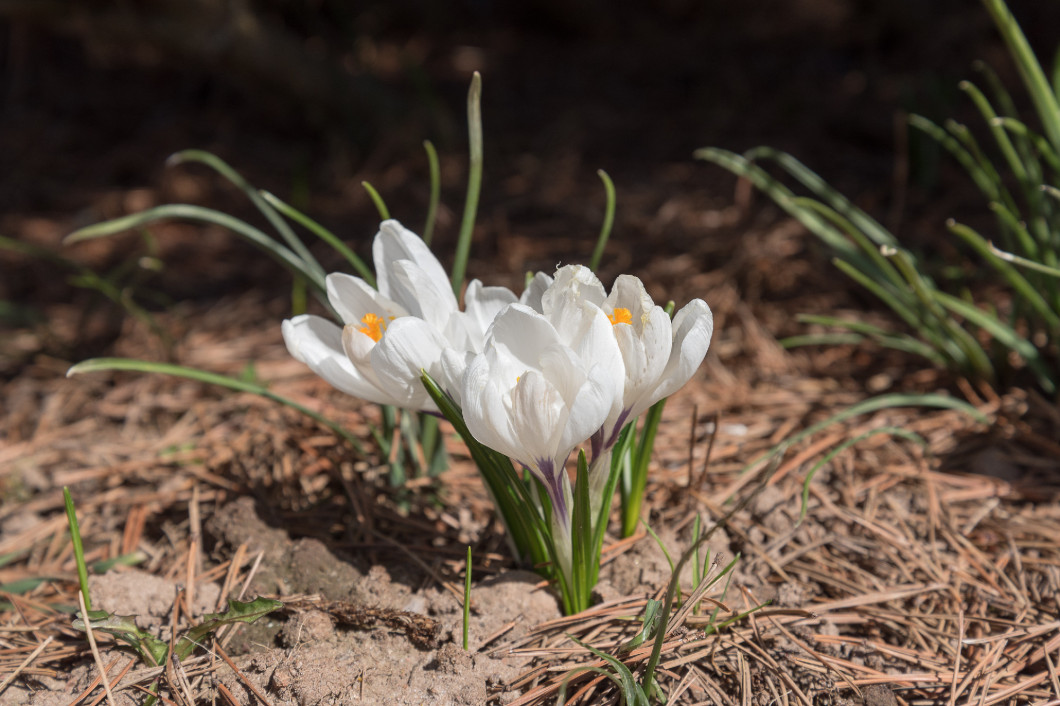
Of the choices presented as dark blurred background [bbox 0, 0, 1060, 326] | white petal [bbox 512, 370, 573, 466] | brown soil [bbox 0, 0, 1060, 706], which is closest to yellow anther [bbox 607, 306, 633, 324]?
white petal [bbox 512, 370, 573, 466]

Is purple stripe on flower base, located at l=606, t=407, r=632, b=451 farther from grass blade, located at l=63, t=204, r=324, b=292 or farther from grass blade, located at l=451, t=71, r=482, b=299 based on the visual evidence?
grass blade, located at l=63, t=204, r=324, b=292

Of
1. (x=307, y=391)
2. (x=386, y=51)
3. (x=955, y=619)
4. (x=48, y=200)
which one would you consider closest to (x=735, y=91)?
(x=386, y=51)

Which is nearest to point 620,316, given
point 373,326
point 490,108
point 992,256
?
point 373,326

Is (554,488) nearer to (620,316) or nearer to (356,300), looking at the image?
(620,316)

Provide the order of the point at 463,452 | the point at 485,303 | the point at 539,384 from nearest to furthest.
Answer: the point at 539,384
the point at 485,303
the point at 463,452

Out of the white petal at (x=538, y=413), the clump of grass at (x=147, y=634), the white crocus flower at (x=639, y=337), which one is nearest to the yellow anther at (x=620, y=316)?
the white crocus flower at (x=639, y=337)

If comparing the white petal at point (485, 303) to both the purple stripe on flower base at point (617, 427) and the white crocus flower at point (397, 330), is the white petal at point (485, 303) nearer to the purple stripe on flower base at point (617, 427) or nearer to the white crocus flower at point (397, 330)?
the white crocus flower at point (397, 330)

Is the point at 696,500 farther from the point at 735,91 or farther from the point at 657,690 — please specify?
the point at 735,91
